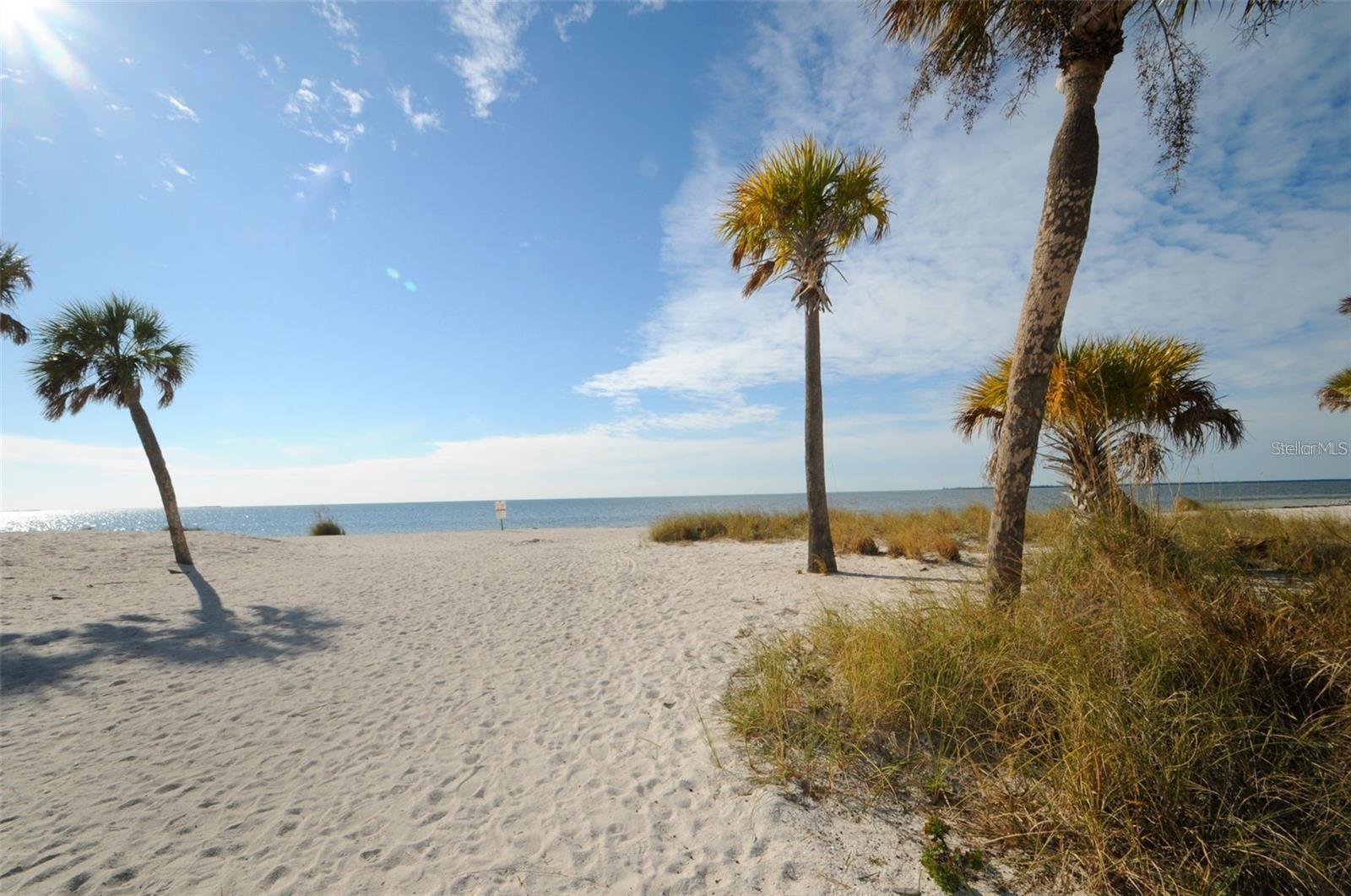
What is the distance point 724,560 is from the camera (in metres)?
12.0

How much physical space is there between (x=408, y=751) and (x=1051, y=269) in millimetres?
7066

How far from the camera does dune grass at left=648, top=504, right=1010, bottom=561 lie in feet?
36.4

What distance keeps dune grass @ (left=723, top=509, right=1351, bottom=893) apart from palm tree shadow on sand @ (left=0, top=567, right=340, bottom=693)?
20.1ft

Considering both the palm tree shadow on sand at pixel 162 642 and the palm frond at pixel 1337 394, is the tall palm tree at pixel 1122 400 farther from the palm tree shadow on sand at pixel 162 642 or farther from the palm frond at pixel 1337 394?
the palm frond at pixel 1337 394

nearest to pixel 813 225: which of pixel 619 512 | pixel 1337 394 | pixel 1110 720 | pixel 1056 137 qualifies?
pixel 1056 137

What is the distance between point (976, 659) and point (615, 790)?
2.67 m

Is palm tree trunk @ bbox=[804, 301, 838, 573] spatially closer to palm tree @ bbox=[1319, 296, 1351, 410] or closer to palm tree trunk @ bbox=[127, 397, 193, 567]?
palm tree trunk @ bbox=[127, 397, 193, 567]

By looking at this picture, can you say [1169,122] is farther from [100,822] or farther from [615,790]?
[100,822]

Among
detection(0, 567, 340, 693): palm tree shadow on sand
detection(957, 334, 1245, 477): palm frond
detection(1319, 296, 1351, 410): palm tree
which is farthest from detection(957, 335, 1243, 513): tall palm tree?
detection(1319, 296, 1351, 410): palm tree

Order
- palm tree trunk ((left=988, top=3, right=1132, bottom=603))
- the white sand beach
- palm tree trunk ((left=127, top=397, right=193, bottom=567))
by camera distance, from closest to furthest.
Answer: the white sand beach → palm tree trunk ((left=988, top=3, right=1132, bottom=603)) → palm tree trunk ((left=127, top=397, right=193, bottom=567))

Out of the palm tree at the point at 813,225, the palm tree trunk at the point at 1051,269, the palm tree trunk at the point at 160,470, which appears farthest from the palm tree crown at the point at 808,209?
the palm tree trunk at the point at 160,470

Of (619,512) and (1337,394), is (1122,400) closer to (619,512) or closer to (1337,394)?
(1337,394)

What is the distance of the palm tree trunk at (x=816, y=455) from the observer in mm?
9633

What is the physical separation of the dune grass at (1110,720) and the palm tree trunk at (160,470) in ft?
48.4
